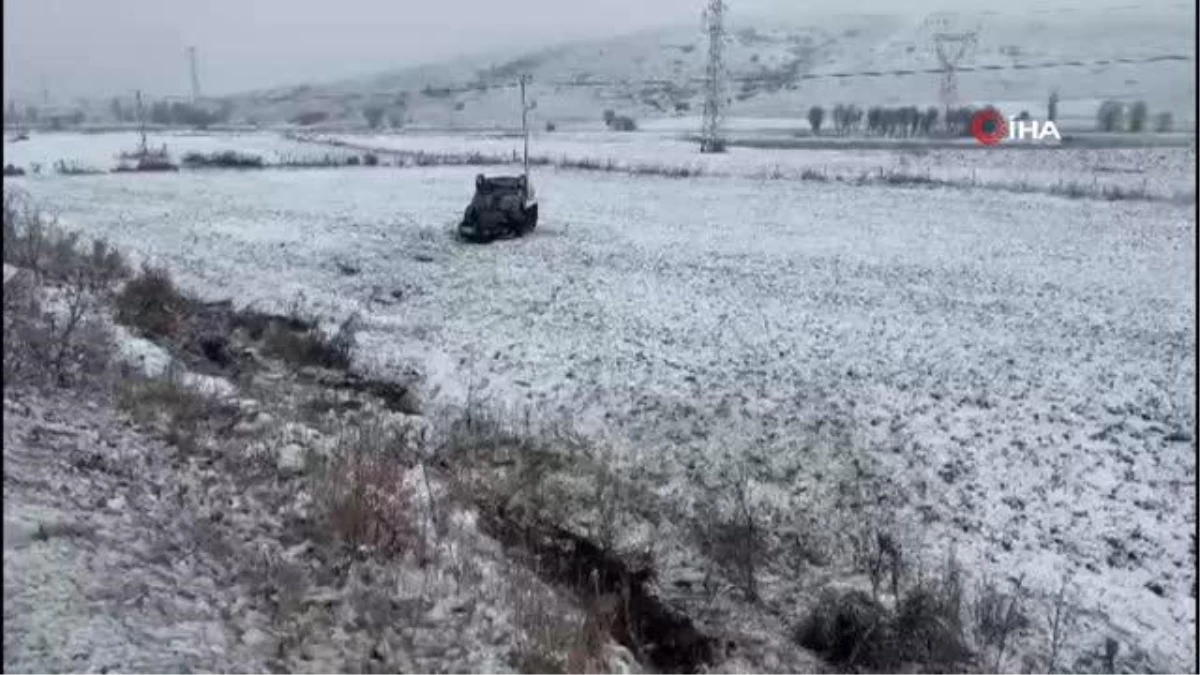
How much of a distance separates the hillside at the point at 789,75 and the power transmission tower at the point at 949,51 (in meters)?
1.91

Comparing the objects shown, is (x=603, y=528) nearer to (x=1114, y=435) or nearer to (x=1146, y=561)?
(x=1146, y=561)

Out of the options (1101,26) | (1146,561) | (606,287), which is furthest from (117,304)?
(1101,26)

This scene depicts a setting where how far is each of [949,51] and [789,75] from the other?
20226 mm

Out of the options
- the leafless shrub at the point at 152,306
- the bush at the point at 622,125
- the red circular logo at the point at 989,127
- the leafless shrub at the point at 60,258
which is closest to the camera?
the leafless shrub at the point at 152,306

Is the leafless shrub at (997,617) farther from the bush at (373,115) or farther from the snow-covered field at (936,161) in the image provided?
the bush at (373,115)

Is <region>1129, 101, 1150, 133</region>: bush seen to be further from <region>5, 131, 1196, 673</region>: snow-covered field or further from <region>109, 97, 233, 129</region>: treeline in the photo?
<region>109, 97, 233, 129</region>: treeline

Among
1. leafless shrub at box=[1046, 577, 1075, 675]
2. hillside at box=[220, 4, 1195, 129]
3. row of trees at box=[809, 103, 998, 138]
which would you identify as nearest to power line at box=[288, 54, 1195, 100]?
hillside at box=[220, 4, 1195, 129]

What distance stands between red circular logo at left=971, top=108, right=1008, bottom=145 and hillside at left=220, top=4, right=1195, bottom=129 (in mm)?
6268

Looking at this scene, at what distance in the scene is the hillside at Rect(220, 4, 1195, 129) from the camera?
321ft

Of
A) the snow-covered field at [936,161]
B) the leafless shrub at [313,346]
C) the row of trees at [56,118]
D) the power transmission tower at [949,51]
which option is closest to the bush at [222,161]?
the snow-covered field at [936,161]

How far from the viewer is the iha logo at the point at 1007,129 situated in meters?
62.3

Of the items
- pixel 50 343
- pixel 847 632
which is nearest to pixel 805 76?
pixel 847 632

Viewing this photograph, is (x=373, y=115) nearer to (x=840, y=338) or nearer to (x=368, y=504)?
(x=840, y=338)

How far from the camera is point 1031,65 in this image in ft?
356
